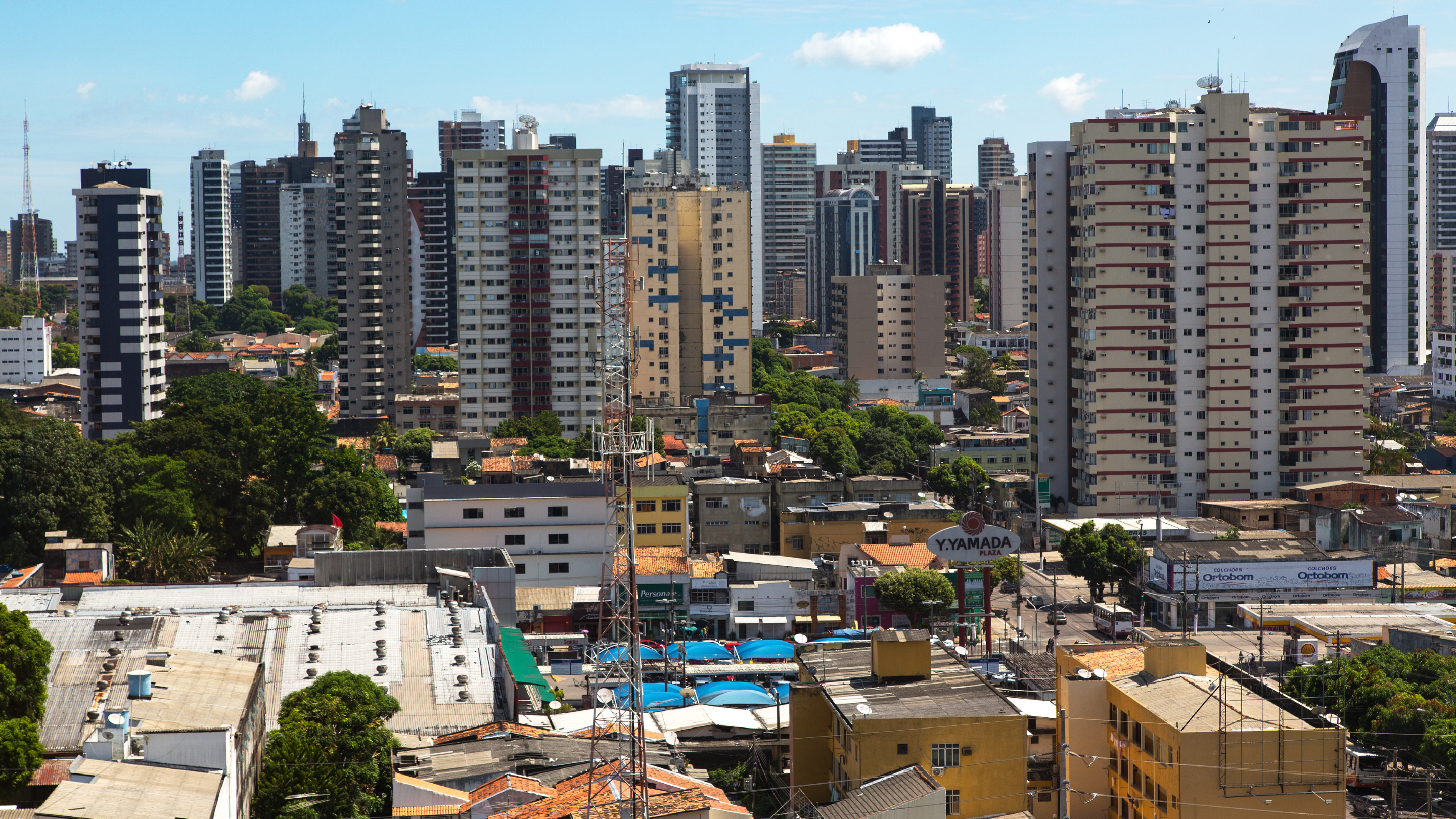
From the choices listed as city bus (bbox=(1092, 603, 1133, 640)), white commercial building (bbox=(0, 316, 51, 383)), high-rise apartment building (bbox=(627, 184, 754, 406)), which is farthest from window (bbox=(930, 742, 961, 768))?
white commercial building (bbox=(0, 316, 51, 383))

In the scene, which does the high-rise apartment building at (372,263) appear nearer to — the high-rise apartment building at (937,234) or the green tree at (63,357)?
the green tree at (63,357)

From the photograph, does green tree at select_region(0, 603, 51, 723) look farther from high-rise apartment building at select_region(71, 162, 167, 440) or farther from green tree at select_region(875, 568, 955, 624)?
high-rise apartment building at select_region(71, 162, 167, 440)

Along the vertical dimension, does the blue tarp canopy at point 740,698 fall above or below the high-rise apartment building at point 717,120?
below

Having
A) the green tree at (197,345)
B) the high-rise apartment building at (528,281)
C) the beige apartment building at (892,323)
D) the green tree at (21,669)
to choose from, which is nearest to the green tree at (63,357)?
the green tree at (197,345)

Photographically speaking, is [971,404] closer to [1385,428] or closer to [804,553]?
[1385,428]

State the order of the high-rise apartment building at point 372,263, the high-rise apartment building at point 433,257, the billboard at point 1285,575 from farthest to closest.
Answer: the high-rise apartment building at point 433,257 < the high-rise apartment building at point 372,263 < the billboard at point 1285,575

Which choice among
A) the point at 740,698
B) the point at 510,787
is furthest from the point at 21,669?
the point at 740,698

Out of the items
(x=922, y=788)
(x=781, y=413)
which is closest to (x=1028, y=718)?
(x=922, y=788)
